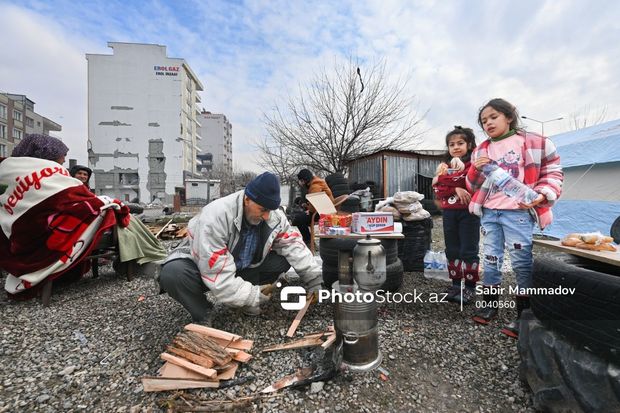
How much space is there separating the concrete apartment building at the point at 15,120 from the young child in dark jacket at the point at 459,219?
48.9m

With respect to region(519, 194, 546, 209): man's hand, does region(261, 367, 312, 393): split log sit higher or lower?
lower

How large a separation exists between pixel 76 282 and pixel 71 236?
3.27ft

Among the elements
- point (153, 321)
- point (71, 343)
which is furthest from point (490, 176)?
point (71, 343)

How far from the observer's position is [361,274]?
1887 millimetres

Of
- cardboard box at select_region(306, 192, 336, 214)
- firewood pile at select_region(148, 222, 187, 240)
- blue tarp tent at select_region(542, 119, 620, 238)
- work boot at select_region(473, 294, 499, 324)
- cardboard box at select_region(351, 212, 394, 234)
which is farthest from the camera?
firewood pile at select_region(148, 222, 187, 240)

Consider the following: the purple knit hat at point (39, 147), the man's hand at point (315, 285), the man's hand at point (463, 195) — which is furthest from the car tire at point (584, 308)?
the purple knit hat at point (39, 147)

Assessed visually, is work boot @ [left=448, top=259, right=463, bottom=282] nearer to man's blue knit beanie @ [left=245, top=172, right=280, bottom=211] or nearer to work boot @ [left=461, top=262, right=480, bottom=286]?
work boot @ [left=461, top=262, right=480, bottom=286]

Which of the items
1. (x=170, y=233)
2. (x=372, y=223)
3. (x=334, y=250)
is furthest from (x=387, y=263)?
(x=170, y=233)

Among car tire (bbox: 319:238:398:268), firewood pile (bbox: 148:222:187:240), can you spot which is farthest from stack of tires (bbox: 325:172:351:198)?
car tire (bbox: 319:238:398:268)

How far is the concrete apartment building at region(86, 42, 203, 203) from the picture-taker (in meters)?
23.8

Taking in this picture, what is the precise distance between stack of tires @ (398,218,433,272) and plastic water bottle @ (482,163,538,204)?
177 cm

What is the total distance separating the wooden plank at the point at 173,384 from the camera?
5.48 feet

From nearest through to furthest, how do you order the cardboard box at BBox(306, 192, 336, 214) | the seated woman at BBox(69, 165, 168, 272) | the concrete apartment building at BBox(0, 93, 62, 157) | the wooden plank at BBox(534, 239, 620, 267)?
the wooden plank at BBox(534, 239, 620, 267), the seated woman at BBox(69, 165, 168, 272), the cardboard box at BBox(306, 192, 336, 214), the concrete apartment building at BBox(0, 93, 62, 157)

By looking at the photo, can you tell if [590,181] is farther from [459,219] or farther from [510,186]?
[510,186]
